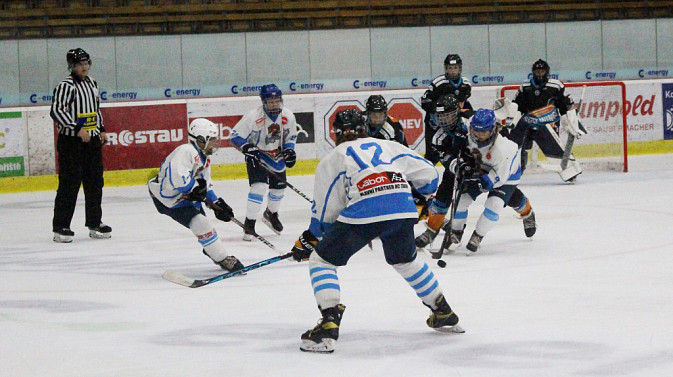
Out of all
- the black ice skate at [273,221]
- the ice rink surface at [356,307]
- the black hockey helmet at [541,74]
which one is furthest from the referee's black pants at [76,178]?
the black hockey helmet at [541,74]

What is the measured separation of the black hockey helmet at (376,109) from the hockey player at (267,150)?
961 millimetres

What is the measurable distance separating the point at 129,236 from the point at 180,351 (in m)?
3.41

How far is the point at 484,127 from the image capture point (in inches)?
207

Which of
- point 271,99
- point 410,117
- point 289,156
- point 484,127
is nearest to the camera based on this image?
point 484,127

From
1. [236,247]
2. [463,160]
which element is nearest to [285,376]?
[463,160]

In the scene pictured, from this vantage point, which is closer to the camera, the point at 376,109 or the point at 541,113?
the point at 376,109

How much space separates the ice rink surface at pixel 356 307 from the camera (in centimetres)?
324

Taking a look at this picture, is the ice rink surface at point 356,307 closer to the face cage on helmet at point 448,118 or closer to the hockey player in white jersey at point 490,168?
the hockey player in white jersey at point 490,168

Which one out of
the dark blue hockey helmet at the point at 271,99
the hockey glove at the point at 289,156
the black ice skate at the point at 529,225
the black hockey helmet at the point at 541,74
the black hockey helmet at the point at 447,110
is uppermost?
the black hockey helmet at the point at 541,74

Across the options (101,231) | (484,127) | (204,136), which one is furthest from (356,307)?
(101,231)

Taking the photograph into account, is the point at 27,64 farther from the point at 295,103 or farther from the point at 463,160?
the point at 463,160

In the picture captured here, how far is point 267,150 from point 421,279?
10.5 ft

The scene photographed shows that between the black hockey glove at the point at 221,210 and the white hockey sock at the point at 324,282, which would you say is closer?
the white hockey sock at the point at 324,282

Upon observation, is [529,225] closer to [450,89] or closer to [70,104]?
[450,89]
